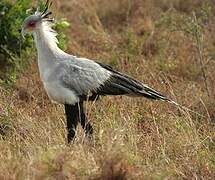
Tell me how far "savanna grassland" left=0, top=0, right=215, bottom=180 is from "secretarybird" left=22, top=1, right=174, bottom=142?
0.75 feet

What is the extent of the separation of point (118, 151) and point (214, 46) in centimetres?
434

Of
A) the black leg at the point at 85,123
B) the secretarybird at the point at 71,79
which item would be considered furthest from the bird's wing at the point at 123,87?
the black leg at the point at 85,123

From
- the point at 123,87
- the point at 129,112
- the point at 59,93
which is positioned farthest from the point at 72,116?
the point at 129,112

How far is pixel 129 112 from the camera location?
5.91 meters

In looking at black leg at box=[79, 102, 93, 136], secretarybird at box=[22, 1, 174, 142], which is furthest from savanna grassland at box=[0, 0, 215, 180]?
secretarybird at box=[22, 1, 174, 142]

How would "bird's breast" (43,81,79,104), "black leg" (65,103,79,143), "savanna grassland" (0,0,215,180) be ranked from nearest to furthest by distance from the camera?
1. "savanna grassland" (0,0,215,180)
2. "bird's breast" (43,81,79,104)
3. "black leg" (65,103,79,143)

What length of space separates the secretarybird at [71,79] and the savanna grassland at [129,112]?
0.23m

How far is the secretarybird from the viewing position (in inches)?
195

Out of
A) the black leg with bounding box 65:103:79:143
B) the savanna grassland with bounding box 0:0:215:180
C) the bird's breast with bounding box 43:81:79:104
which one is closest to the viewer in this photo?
the savanna grassland with bounding box 0:0:215:180

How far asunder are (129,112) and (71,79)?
107 cm

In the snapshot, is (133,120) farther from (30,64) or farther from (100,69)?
(30,64)

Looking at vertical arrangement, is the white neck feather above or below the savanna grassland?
above

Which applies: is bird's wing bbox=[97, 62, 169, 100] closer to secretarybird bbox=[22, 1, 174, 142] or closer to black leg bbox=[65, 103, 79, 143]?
secretarybird bbox=[22, 1, 174, 142]

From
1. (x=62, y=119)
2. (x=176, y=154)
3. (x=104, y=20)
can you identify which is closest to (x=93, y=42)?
A: (x=104, y=20)
